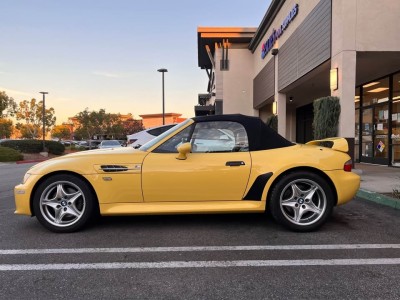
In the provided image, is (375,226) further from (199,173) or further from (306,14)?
(306,14)

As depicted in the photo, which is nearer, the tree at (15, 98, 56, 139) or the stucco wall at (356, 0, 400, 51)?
the stucco wall at (356, 0, 400, 51)

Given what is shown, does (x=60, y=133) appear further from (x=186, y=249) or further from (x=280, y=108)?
(x=186, y=249)

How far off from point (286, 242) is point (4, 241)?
10.6 feet

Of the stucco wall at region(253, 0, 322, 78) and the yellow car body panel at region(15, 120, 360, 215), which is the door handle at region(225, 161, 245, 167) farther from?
the stucco wall at region(253, 0, 322, 78)

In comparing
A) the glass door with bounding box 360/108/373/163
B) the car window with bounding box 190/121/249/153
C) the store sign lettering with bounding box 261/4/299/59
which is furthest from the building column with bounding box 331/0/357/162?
the car window with bounding box 190/121/249/153

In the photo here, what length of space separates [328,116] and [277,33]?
24.9 ft

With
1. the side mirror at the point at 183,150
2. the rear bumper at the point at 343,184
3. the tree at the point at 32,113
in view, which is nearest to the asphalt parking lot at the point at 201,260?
the rear bumper at the point at 343,184

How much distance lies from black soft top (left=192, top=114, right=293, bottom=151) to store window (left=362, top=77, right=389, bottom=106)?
918 cm

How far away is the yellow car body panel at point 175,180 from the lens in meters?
3.35

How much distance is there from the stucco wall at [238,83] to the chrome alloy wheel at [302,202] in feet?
58.3

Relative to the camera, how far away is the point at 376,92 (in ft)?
36.4

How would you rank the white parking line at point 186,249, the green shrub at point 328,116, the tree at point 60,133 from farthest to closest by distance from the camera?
the tree at point 60,133
the green shrub at point 328,116
the white parking line at point 186,249

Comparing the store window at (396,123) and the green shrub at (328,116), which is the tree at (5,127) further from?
the store window at (396,123)

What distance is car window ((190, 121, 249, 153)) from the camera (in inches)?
140
